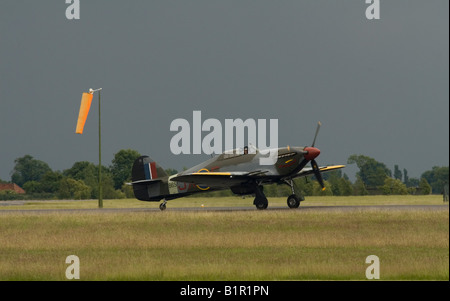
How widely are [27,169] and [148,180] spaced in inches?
5493

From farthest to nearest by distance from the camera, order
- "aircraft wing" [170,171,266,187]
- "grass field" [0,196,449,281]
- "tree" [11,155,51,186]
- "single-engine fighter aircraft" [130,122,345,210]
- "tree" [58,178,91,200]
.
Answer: "tree" [11,155,51,186], "tree" [58,178,91,200], "aircraft wing" [170,171,266,187], "single-engine fighter aircraft" [130,122,345,210], "grass field" [0,196,449,281]

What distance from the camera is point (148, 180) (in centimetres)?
4406

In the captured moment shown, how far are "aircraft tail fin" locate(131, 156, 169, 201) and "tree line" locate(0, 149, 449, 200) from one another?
891 cm

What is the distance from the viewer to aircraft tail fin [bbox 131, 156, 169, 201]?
43812 millimetres

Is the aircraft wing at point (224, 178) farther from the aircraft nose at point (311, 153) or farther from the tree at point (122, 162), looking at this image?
the tree at point (122, 162)

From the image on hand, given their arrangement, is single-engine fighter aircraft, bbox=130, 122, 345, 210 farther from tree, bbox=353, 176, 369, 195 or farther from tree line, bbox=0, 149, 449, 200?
tree, bbox=353, 176, 369, 195

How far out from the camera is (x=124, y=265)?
18156 mm

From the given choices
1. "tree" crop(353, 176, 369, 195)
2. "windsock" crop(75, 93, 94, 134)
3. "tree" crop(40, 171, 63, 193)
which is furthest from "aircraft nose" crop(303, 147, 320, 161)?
"tree" crop(40, 171, 63, 193)

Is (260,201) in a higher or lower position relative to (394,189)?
higher

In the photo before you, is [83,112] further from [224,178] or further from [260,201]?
[260,201]

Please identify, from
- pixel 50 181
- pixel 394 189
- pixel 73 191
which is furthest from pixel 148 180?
pixel 50 181

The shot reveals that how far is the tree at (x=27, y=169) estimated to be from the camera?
174125 millimetres

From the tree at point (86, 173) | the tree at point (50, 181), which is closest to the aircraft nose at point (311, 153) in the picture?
the tree at point (86, 173)
